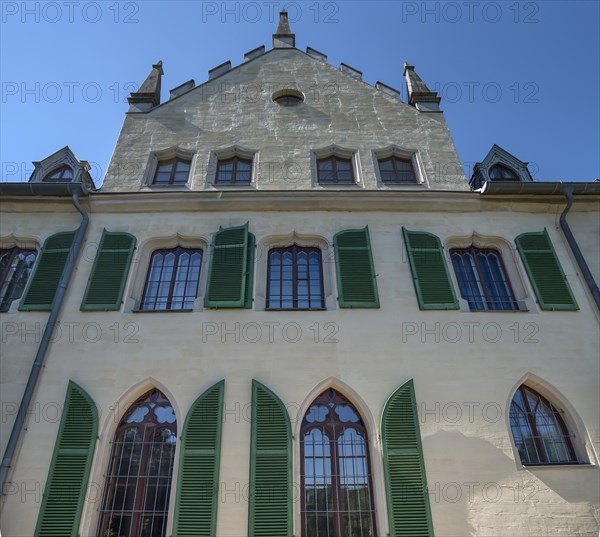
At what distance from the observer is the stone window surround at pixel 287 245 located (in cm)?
1038

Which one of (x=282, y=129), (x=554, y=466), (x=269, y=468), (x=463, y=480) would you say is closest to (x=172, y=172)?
(x=282, y=129)

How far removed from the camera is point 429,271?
1073 cm

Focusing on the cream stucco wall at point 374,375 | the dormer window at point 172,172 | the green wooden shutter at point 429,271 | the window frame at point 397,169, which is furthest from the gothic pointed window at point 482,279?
the dormer window at point 172,172

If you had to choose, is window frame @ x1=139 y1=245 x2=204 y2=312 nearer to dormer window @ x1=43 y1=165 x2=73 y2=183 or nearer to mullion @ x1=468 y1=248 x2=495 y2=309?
dormer window @ x1=43 y1=165 x2=73 y2=183

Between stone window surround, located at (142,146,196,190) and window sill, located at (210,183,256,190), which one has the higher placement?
stone window surround, located at (142,146,196,190)

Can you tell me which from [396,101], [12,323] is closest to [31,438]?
[12,323]

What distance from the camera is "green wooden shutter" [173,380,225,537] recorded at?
25.3 feet

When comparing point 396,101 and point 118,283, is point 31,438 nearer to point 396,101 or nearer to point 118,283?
point 118,283

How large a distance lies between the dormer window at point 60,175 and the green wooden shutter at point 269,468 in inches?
298

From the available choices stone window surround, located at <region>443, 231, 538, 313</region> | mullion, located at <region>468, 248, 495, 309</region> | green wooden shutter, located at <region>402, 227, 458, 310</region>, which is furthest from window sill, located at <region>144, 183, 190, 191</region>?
mullion, located at <region>468, 248, 495, 309</region>

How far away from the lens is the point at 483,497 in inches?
314

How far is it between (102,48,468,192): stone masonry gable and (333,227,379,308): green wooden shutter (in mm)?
1973

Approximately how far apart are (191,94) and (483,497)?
1309 cm

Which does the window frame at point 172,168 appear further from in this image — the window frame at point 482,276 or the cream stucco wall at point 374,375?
the window frame at point 482,276
